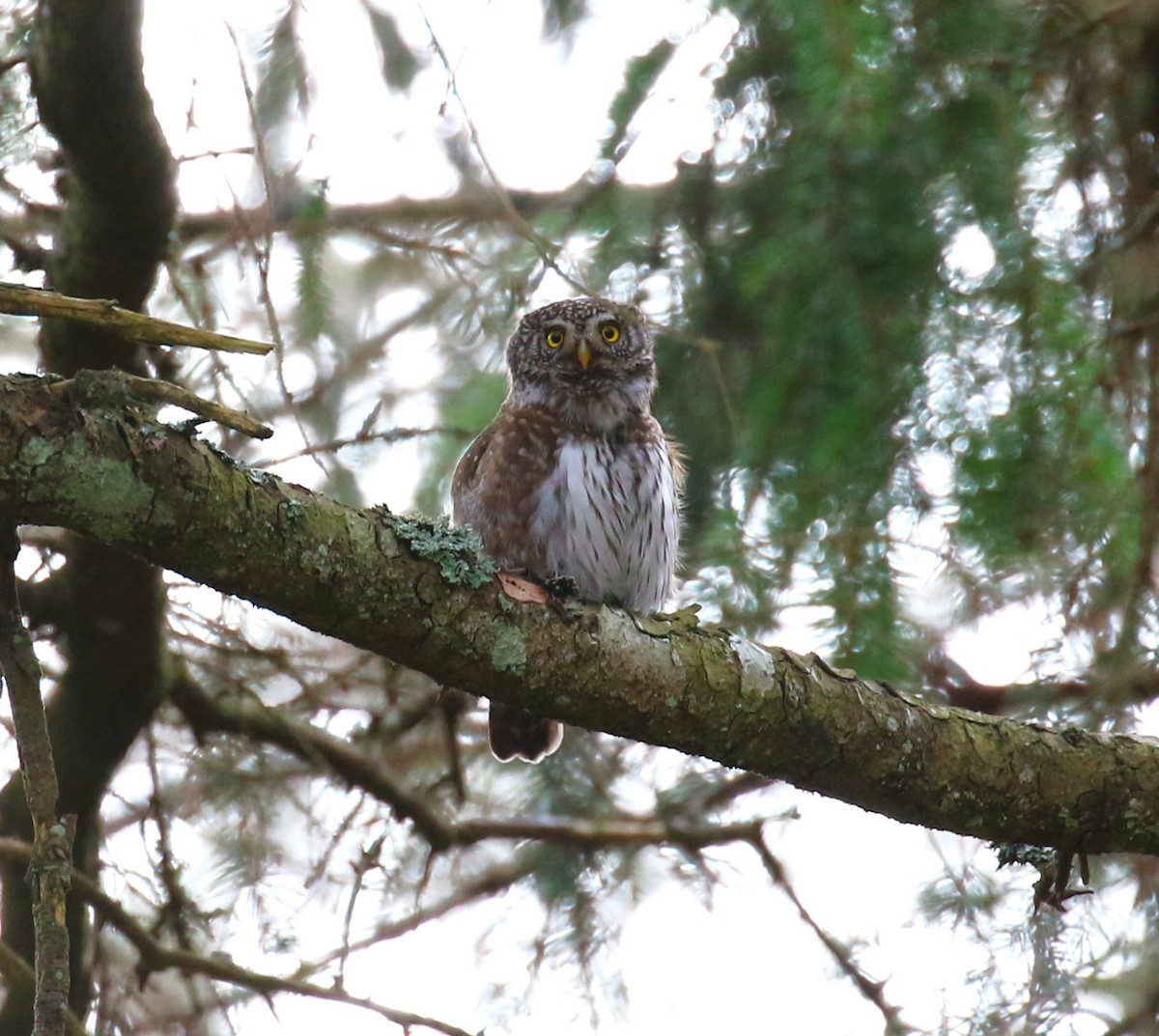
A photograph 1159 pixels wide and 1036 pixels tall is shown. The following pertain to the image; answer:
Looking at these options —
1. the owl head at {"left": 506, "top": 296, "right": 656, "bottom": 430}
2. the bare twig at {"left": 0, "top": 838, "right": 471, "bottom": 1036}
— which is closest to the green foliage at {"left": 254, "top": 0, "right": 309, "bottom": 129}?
the owl head at {"left": 506, "top": 296, "right": 656, "bottom": 430}

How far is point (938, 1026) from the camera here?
10.8 feet

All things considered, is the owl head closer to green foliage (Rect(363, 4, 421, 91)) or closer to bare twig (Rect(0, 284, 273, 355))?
green foliage (Rect(363, 4, 421, 91))

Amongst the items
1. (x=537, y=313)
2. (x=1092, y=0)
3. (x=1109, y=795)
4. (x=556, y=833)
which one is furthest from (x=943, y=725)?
(x=537, y=313)

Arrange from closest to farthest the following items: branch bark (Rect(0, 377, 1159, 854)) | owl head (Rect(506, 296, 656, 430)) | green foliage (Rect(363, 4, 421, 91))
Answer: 1. branch bark (Rect(0, 377, 1159, 854))
2. green foliage (Rect(363, 4, 421, 91))
3. owl head (Rect(506, 296, 656, 430))

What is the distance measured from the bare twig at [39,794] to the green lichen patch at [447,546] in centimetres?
58

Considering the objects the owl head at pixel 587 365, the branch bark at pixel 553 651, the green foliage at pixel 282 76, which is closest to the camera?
the branch bark at pixel 553 651

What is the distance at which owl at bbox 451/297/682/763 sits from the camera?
374 centimetres

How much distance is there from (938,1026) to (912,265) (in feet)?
6.18

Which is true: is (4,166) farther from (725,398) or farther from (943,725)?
(943,725)

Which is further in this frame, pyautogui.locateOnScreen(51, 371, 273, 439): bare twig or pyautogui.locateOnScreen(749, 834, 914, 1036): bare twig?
pyautogui.locateOnScreen(749, 834, 914, 1036): bare twig

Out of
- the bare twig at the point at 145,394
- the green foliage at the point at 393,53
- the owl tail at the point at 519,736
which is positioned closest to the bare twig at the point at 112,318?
the bare twig at the point at 145,394

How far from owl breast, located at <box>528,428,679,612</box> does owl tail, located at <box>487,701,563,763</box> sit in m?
0.41

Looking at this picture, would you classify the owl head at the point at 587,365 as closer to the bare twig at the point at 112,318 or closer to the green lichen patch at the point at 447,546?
the green lichen patch at the point at 447,546

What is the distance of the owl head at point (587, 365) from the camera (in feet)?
13.3
